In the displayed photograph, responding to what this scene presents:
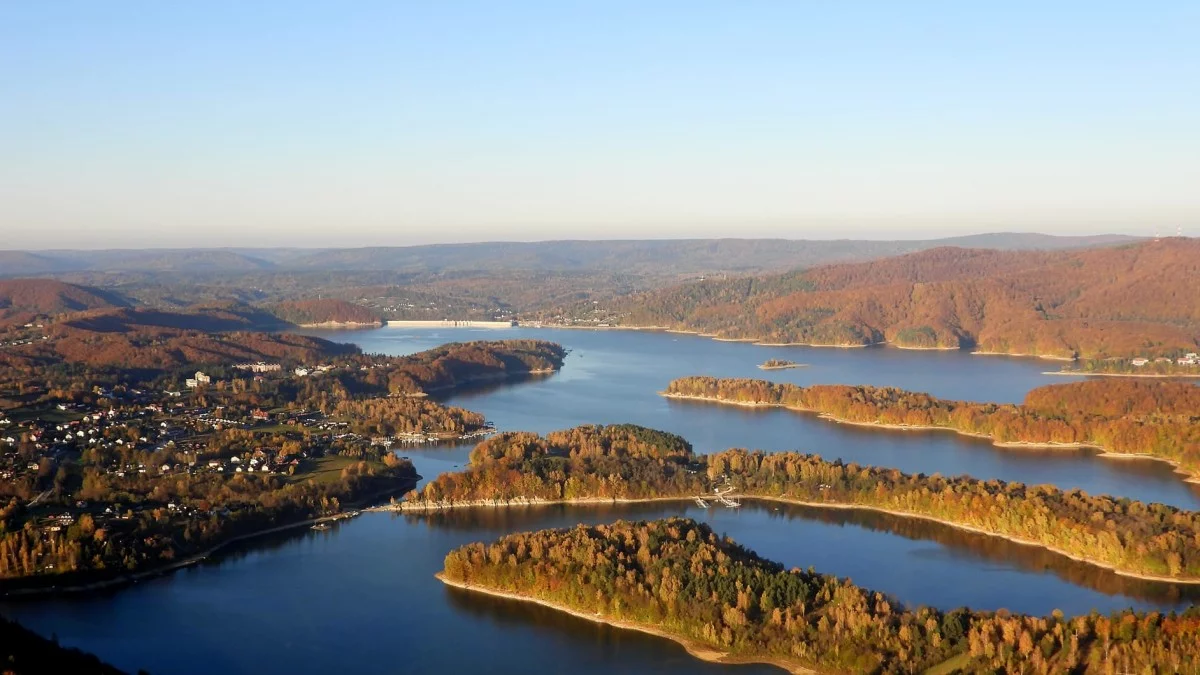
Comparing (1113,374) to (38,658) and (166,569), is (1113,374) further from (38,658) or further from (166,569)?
(38,658)

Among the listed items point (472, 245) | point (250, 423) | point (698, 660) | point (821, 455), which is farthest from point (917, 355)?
point (472, 245)

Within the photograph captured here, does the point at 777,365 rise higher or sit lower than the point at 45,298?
lower

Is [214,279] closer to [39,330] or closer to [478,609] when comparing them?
[39,330]

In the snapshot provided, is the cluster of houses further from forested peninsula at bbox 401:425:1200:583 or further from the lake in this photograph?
forested peninsula at bbox 401:425:1200:583

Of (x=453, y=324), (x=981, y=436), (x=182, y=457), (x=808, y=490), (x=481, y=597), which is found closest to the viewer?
(x=481, y=597)

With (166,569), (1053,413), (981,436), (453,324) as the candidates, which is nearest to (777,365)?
(1053,413)

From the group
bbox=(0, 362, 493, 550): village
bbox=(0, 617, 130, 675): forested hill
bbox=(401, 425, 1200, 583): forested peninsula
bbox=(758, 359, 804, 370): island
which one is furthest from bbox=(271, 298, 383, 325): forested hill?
bbox=(0, 617, 130, 675): forested hill
